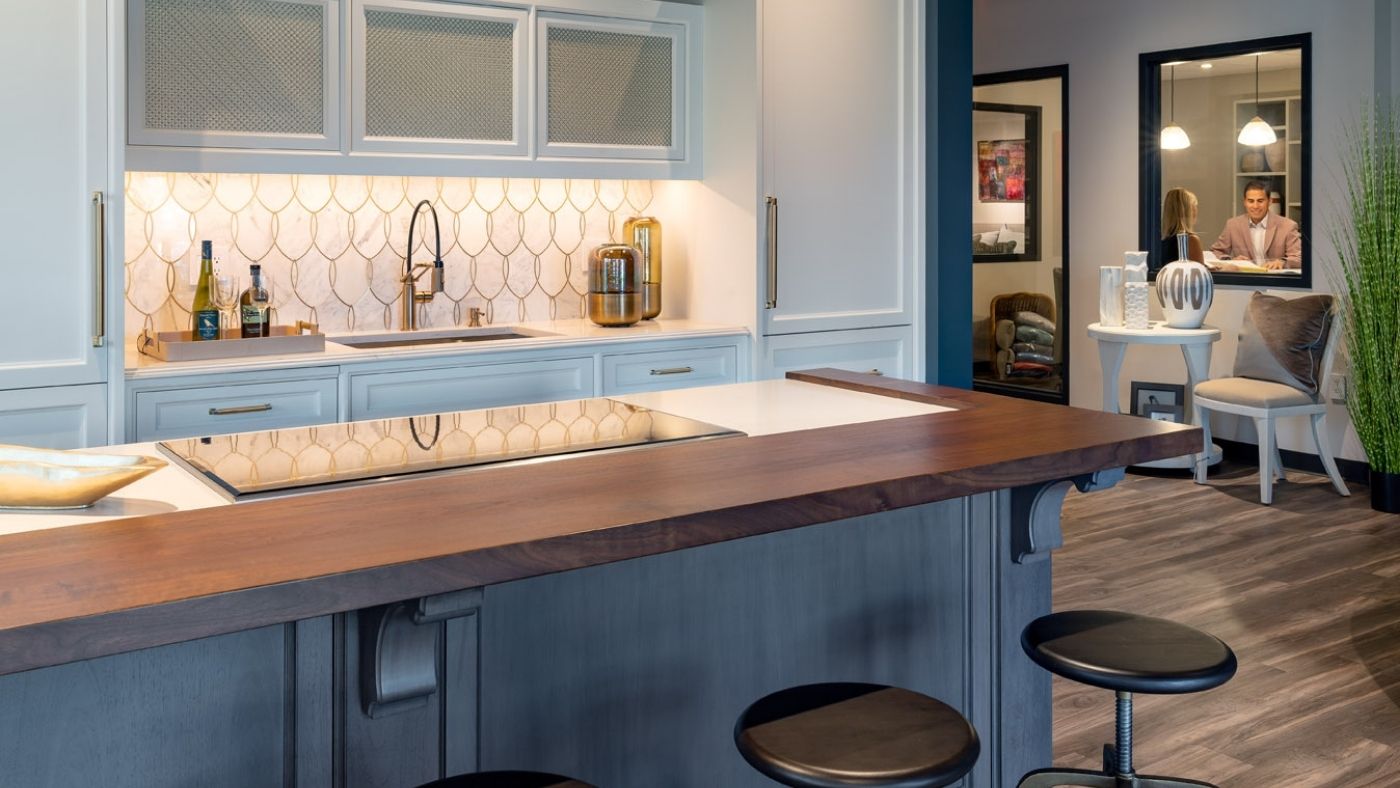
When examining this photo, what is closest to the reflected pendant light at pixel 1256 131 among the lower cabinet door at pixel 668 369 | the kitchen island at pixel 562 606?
the lower cabinet door at pixel 668 369

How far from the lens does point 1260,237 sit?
6688 millimetres

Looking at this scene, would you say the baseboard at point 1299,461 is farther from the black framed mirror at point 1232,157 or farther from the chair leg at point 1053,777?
the chair leg at point 1053,777

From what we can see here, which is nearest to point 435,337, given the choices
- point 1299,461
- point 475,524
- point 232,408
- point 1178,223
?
point 232,408

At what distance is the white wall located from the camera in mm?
6258

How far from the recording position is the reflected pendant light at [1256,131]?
21.9ft

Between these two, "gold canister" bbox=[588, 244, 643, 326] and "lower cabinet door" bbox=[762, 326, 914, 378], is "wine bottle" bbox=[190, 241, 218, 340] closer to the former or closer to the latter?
"gold canister" bbox=[588, 244, 643, 326]

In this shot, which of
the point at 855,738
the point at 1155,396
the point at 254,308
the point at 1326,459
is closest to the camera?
the point at 855,738

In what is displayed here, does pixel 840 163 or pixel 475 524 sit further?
pixel 840 163

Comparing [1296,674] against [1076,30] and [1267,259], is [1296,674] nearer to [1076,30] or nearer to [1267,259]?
[1267,259]

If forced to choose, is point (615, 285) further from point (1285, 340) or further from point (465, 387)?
point (1285, 340)

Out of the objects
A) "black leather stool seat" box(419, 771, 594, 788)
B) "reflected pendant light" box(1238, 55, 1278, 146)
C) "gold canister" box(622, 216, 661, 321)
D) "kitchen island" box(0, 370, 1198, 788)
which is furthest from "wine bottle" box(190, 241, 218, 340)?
"reflected pendant light" box(1238, 55, 1278, 146)

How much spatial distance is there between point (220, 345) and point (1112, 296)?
4.51m

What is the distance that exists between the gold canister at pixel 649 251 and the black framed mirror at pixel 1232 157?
3559 mm

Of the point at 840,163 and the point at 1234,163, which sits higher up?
the point at 1234,163
